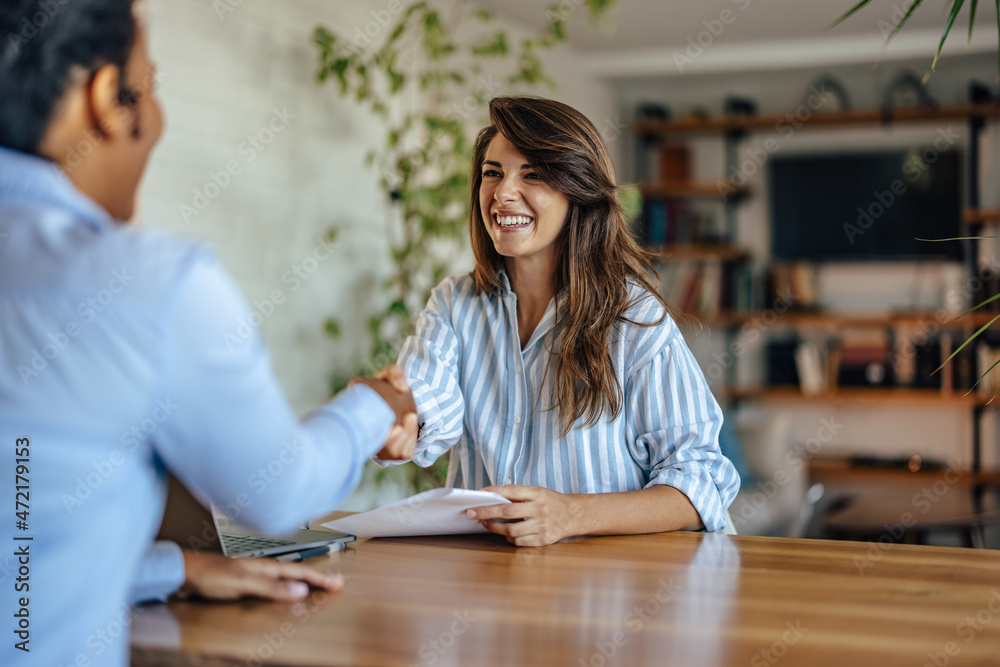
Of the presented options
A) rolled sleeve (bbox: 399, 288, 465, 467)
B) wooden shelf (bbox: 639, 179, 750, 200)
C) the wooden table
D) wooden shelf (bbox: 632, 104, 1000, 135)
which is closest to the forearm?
the wooden table

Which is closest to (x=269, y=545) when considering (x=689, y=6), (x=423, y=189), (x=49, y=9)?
(x=49, y=9)

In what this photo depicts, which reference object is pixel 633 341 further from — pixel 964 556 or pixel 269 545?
pixel 269 545

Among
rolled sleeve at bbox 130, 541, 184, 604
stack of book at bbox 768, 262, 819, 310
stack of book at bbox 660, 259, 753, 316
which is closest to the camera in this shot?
rolled sleeve at bbox 130, 541, 184, 604

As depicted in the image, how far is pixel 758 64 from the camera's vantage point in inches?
218

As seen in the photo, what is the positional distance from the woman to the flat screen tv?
424cm

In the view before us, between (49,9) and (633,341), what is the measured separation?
3.73 feet

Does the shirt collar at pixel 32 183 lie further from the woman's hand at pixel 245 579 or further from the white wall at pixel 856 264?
the white wall at pixel 856 264

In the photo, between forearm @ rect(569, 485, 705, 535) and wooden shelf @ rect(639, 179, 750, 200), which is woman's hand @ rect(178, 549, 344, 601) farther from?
wooden shelf @ rect(639, 179, 750, 200)

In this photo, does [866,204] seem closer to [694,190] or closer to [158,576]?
[694,190]

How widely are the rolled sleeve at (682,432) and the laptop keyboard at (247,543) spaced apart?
644 millimetres

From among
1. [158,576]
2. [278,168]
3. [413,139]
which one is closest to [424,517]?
[158,576]

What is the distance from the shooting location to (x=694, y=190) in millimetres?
5828

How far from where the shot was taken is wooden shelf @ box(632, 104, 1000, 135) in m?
5.27

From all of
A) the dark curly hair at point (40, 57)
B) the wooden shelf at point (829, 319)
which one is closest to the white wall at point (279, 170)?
the dark curly hair at point (40, 57)
